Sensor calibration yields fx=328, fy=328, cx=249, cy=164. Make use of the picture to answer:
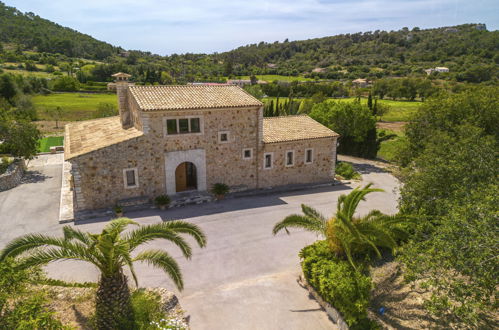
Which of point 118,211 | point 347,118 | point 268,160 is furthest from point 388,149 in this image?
point 118,211

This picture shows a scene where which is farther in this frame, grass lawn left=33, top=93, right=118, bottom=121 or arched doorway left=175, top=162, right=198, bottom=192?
grass lawn left=33, top=93, right=118, bottom=121

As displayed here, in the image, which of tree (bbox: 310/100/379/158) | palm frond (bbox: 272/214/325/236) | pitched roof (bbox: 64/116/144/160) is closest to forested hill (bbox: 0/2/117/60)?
pitched roof (bbox: 64/116/144/160)

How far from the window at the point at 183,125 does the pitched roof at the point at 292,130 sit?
474cm

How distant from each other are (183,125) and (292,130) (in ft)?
27.6

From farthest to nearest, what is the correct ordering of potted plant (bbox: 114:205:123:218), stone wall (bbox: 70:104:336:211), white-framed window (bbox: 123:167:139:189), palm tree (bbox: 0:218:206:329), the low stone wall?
the low stone wall, white-framed window (bbox: 123:167:139:189), stone wall (bbox: 70:104:336:211), potted plant (bbox: 114:205:123:218), palm tree (bbox: 0:218:206:329)

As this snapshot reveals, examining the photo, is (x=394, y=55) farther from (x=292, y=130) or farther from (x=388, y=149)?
(x=292, y=130)

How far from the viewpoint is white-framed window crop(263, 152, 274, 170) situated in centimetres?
2253

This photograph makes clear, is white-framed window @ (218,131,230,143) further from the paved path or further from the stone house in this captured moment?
the paved path

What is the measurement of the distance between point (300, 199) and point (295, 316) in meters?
11.2

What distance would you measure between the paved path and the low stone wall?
1.98 ft

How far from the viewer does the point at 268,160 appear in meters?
22.8

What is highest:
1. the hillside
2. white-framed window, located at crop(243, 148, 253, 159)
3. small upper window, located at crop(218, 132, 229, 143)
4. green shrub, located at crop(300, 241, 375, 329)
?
the hillside

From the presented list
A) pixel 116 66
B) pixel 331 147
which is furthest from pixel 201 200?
pixel 116 66

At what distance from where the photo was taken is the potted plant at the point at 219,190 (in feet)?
68.3
